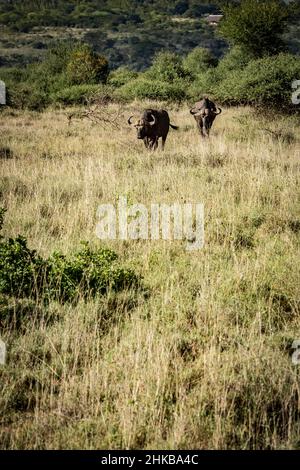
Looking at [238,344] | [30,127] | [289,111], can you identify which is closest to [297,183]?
[238,344]

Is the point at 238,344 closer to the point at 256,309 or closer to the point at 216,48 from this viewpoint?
the point at 256,309

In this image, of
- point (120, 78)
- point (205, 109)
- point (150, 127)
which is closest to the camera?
point (150, 127)

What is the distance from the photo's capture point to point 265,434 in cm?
230

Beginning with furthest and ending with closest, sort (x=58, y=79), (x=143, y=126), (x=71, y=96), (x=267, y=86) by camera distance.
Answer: (x=58, y=79), (x=71, y=96), (x=267, y=86), (x=143, y=126)

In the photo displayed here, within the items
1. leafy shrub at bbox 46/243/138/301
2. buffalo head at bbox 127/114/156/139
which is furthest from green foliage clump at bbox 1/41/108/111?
leafy shrub at bbox 46/243/138/301

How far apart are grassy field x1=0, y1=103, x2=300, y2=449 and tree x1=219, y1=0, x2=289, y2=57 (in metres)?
26.9

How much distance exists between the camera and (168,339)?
3070 millimetres

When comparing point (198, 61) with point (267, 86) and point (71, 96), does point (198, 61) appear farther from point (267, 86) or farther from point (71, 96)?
point (267, 86)

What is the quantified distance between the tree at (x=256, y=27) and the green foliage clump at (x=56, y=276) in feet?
98.5

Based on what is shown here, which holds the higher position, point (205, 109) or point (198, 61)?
point (198, 61)

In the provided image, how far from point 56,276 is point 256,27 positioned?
31141mm

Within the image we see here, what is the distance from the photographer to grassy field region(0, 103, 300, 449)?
2307 mm

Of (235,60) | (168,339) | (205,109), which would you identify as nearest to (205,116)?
(205,109)
